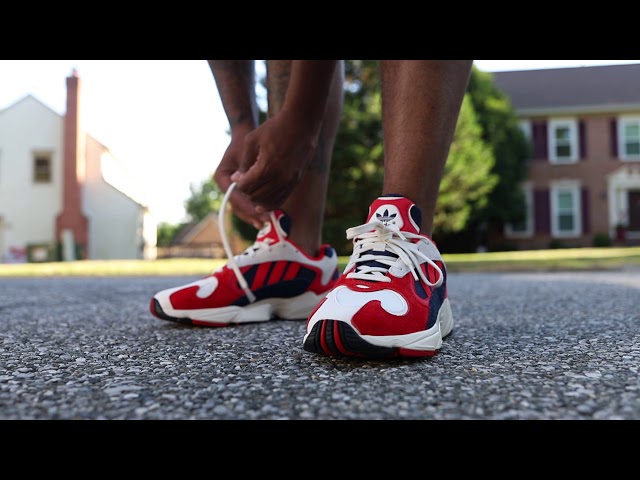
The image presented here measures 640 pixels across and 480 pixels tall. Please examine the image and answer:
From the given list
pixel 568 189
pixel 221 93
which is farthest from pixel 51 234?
pixel 221 93

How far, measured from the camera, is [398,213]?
44.8 inches

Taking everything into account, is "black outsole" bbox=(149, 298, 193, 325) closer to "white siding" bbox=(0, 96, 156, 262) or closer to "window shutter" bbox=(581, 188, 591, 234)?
"white siding" bbox=(0, 96, 156, 262)

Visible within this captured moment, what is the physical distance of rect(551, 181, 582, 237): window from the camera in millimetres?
16453

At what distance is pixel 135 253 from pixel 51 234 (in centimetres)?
261

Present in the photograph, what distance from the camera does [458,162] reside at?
13000 mm

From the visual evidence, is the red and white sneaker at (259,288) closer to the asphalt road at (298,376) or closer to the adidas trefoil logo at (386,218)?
the asphalt road at (298,376)

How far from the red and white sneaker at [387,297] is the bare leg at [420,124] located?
56 mm

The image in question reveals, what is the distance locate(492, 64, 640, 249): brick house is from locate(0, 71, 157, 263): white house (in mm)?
12474

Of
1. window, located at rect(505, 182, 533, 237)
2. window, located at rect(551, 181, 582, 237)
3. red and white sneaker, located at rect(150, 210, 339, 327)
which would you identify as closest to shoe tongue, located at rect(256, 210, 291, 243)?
red and white sneaker, located at rect(150, 210, 339, 327)

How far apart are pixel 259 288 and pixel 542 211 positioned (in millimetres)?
16602

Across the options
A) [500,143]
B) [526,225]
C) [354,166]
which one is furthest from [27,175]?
[526,225]

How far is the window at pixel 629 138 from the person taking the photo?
1625 cm
